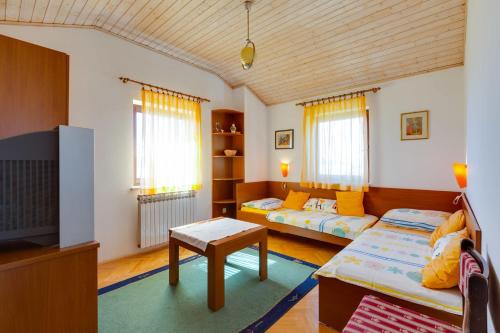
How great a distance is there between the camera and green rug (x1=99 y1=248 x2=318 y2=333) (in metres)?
1.84

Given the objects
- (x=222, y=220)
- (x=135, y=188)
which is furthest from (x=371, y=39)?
(x=135, y=188)

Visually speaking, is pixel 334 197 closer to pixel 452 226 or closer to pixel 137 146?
A: pixel 452 226

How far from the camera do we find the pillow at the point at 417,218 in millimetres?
2736

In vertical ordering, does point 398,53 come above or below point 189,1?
below

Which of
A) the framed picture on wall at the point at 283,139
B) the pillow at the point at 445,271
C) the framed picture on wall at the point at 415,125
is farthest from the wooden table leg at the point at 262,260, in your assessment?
the framed picture on wall at the point at 415,125

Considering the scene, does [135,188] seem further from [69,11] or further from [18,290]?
[18,290]

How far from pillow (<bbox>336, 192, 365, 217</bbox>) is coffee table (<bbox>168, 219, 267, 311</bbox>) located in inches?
63.0

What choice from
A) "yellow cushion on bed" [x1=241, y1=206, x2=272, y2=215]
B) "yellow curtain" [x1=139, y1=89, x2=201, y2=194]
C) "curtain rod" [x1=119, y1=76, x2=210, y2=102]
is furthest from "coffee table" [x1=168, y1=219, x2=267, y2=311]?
"curtain rod" [x1=119, y1=76, x2=210, y2=102]

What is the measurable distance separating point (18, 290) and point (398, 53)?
154 inches

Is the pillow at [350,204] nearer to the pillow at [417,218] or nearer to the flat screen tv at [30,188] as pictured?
the pillow at [417,218]

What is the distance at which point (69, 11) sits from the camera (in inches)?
96.3

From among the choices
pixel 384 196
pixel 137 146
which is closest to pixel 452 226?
pixel 384 196

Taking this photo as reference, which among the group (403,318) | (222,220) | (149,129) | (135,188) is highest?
(149,129)

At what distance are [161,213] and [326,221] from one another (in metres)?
2.30
